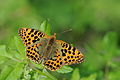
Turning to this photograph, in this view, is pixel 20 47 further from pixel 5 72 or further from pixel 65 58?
pixel 65 58

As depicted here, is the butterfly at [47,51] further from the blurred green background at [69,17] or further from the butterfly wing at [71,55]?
the blurred green background at [69,17]

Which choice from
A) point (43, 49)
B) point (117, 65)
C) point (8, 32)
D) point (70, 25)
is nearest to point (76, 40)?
point (70, 25)

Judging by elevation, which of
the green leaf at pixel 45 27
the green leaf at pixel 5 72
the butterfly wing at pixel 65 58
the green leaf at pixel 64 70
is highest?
the green leaf at pixel 45 27

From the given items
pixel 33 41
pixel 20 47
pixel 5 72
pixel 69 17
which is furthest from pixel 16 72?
pixel 69 17

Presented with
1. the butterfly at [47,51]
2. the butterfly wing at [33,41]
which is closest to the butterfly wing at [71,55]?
the butterfly at [47,51]

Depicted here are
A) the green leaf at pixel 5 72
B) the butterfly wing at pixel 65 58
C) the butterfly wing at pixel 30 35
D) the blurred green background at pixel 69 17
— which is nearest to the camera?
the green leaf at pixel 5 72

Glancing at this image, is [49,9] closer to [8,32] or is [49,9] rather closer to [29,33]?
[8,32]
